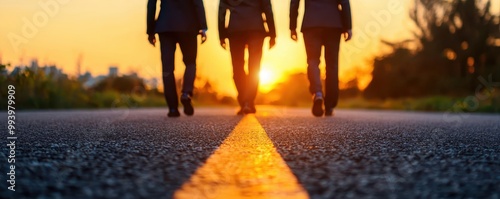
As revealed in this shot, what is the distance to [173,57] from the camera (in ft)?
23.6

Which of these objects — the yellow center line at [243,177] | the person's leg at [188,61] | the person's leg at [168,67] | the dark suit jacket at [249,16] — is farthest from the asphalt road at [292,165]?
the dark suit jacket at [249,16]

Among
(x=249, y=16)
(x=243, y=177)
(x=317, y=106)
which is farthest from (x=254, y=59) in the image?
(x=243, y=177)

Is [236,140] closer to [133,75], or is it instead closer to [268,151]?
[268,151]

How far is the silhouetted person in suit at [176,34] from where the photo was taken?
699 centimetres

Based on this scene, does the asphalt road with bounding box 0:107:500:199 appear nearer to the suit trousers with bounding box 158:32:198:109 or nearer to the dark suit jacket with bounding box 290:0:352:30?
the suit trousers with bounding box 158:32:198:109

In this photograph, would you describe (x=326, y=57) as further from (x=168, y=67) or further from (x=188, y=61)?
(x=168, y=67)

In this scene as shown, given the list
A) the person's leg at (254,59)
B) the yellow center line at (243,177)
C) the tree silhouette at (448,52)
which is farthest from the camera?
the tree silhouette at (448,52)

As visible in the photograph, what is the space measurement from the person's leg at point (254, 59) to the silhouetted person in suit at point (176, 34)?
0.73 meters

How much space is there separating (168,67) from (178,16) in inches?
24.5

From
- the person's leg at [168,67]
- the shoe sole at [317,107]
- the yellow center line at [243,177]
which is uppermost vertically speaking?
the person's leg at [168,67]

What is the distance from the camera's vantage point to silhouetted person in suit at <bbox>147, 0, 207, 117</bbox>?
699 centimetres

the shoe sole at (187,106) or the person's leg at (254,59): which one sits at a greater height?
the person's leg at (254,59)

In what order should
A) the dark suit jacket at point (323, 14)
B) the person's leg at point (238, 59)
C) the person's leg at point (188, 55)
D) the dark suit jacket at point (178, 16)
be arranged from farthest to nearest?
the person's leg at point (238, 59), the person's leg at point (188, 55), the dark suit jacket at point (323, 14), the dark suit jacket at point (178, 16)

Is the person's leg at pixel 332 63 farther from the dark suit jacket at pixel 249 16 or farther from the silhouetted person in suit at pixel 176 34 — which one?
the silhouetted person in suit at pixel 176 34
